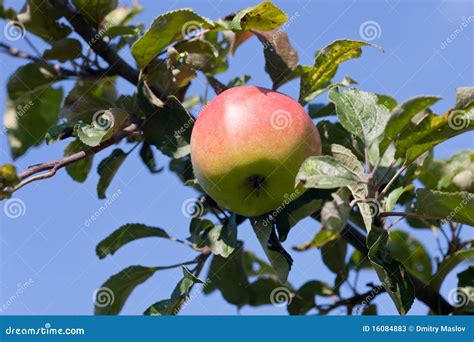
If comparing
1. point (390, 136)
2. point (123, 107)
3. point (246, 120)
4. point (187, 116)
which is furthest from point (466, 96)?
point (123, 107)

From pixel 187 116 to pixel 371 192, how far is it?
0.64 meters

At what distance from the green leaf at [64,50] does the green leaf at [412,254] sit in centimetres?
145

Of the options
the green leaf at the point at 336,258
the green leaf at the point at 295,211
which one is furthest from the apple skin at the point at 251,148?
the green leaf at the point at 336,258

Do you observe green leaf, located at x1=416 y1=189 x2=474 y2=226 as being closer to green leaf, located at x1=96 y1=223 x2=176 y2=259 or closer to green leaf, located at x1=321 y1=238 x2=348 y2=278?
green leaf, located at x1=321 y1=238 x2=348 y2=278

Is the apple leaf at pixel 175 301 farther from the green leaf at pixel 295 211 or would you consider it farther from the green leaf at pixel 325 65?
the green leaf at pixel 325 65

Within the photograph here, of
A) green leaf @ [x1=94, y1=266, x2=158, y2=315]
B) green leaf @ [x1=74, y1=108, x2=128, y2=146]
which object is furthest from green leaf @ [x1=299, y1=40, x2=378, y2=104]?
green leaf @ [x1=94, y1=266, x2=158, y2=315]

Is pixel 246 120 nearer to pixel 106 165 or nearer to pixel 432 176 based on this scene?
pixel 106 165

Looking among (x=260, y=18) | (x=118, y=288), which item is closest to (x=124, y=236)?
(x=118, y=288)

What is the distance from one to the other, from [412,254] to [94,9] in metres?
1.58

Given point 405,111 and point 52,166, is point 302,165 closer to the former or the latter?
point 405,111

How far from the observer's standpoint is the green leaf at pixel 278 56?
2.20 meters

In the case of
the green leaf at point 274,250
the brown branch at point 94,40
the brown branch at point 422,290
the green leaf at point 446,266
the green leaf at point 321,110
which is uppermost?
the green leaf at point 321,110

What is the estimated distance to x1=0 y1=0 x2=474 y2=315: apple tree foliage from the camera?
1.83 meters

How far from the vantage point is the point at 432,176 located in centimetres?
261
